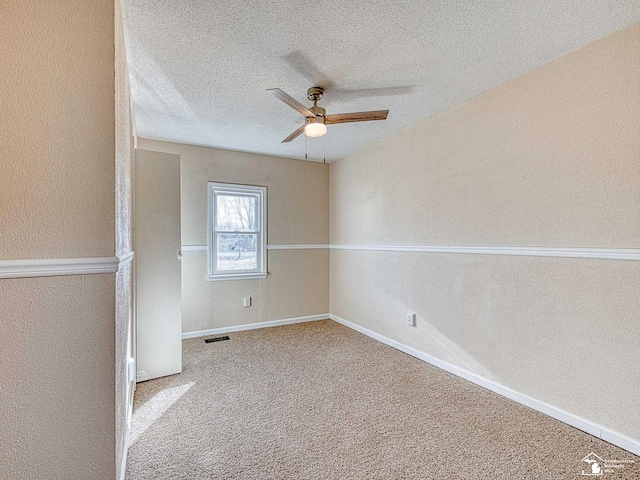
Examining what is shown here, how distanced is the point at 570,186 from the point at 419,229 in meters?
1.35

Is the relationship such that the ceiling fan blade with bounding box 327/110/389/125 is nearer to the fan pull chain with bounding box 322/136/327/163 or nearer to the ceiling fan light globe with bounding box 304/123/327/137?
the ceiling fan light globe with bounding box 304/123/327/137

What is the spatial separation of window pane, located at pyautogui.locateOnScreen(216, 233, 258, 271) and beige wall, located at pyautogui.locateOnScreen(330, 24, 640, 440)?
197 centimetres

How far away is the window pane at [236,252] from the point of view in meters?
4.07

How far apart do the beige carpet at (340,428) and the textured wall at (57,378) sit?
581 millimetres

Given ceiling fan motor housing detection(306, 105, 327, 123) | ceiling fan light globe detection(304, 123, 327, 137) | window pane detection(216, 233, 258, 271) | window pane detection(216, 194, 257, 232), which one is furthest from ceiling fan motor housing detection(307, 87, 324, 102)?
window pane detection(216, 233, 258, 271)

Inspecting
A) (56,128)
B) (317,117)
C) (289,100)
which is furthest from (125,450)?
(317,117)

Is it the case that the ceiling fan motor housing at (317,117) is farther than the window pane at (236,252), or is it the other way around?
the window pane at (236,252)

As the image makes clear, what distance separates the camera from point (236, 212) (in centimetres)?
418

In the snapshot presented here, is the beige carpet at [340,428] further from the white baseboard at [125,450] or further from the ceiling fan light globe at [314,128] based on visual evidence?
the ceiling fan light globe at [314,128]

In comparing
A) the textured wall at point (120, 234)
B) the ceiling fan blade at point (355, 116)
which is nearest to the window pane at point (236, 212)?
the ceiling fan blade at point (355, 116)

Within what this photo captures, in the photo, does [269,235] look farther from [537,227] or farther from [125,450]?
[537,227]

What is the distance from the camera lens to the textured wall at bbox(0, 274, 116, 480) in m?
1.10

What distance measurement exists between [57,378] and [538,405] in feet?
9.18

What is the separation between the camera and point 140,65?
210 centimetres
